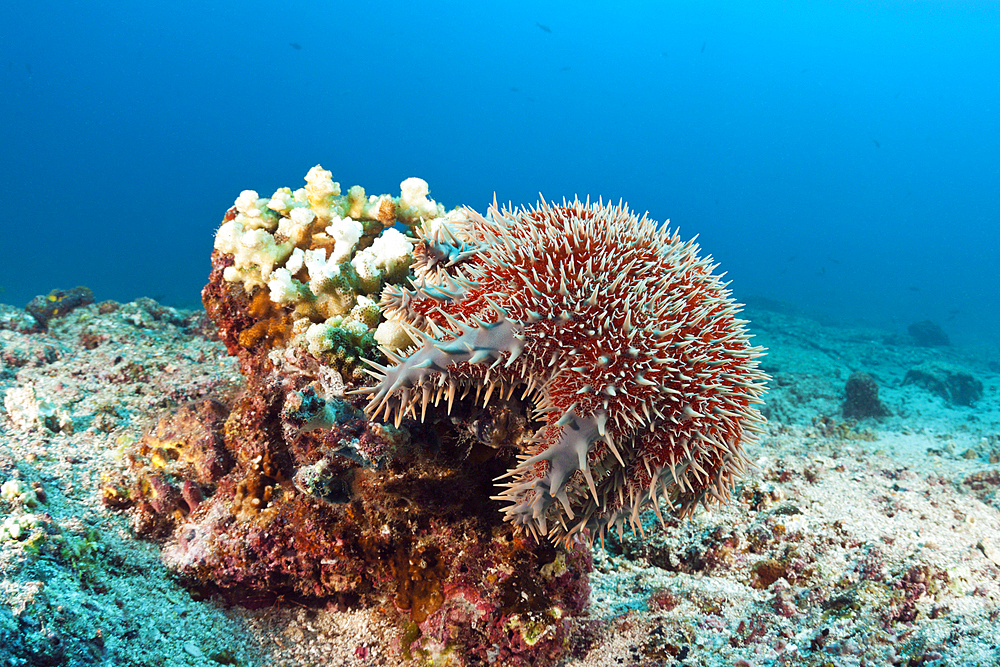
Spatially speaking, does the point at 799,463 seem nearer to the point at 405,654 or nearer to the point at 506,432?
Answer: the point at 506,432

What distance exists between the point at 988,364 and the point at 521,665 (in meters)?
27.9

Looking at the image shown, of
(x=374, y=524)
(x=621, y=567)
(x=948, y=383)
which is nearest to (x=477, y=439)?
(x=374, y=524)

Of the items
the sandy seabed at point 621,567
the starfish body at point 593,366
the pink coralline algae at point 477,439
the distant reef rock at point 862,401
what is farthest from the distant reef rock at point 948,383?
the pink coralline algae at point 477,439

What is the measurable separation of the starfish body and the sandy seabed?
44.9 inches

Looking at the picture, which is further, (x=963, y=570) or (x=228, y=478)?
(x=963, y=570)

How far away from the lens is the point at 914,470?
5988 mm

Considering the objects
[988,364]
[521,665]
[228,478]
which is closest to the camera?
[521,665]

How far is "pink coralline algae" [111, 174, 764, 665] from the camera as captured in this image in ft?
7.71

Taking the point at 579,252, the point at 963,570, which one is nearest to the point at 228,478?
the point at 579,252

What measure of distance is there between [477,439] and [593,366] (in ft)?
3.13

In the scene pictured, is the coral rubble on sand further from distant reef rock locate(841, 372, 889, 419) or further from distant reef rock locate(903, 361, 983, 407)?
distant reef rock locate(903, 361, 983, 407)

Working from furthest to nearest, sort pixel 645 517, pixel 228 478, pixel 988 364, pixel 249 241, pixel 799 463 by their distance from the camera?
pixel 988 364
pixel 799 463
pixel 645 517
pixel 249 241
pixel 228 478

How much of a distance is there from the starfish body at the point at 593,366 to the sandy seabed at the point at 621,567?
1.14m

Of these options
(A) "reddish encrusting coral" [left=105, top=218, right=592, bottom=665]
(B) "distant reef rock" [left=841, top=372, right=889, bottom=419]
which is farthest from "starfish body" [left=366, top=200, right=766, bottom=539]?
(B) "distant reef rock" [left=841, top=372, right=889, bottom=419]
